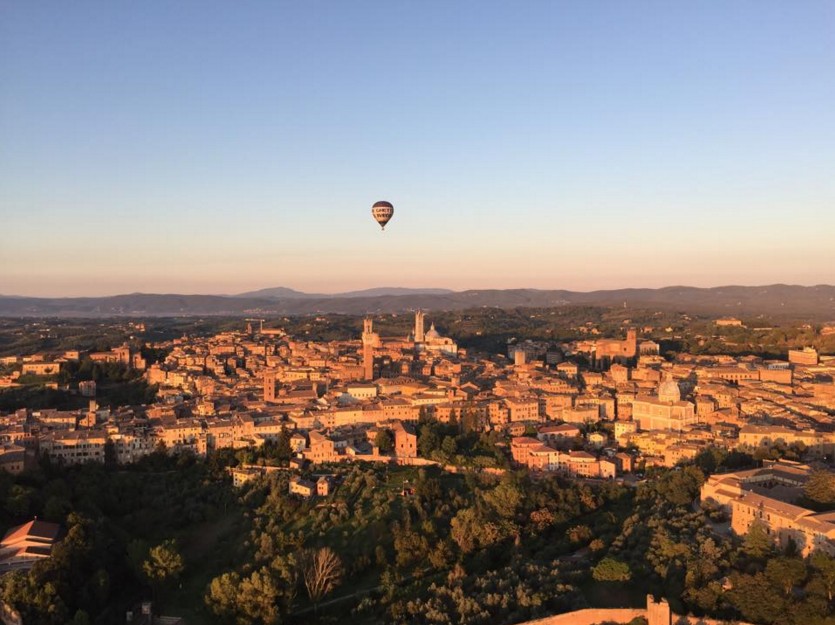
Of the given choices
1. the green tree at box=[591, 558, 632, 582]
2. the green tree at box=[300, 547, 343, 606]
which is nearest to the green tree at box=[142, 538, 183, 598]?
the green tree at box=[300, 547, 343, 606]

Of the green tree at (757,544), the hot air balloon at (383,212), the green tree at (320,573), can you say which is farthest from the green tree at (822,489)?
the hot air balloon at (383,212)

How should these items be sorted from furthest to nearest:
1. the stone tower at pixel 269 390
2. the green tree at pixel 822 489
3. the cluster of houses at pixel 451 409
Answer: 1. the stone tower at pixel 269 390
2. the cluster of houses at pixel 451 409
3. the green tree at pixel 822 489

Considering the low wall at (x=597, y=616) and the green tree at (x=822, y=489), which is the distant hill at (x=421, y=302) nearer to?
the green tree at (x=822, y=489)

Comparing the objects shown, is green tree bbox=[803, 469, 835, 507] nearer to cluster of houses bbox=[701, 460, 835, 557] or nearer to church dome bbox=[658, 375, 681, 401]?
cluster of houses bbox=[701, 460, 835, 557]

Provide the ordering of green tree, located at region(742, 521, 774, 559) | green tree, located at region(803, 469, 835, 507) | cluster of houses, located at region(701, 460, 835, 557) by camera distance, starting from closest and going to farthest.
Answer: green tree, located at region(742, 521, 774, 559) → cluster of houses, located at region(701, 460, 835, 557) → green tree, located at region(803, 469, 835, 507)

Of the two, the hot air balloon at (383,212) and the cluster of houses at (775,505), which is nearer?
the cluster of houses at (775,505)

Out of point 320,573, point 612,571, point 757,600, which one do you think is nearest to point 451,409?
point 320,573

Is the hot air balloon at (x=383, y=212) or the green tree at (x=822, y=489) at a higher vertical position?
the hot air balloon at (x=383, y=212)

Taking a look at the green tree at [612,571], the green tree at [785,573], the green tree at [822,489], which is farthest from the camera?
the green tree at [822,489]

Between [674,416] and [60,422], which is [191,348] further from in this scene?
[674,416]
